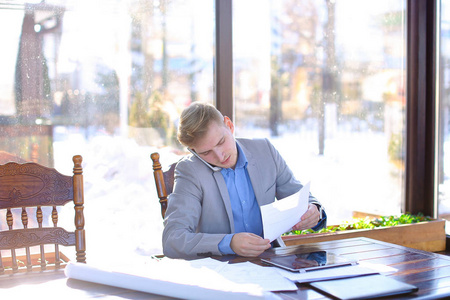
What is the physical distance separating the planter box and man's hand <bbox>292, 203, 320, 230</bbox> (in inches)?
A: 48.9

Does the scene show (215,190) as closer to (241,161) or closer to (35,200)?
(241,161)

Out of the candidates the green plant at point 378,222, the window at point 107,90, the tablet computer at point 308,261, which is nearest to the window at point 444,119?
the green plant at point 378,222

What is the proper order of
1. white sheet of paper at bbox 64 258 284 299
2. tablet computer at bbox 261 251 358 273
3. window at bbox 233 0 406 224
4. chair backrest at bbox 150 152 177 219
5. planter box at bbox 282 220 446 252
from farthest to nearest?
1. window at bbox 233 0 406 224
2. planter box at bbox 282 220 446 252
3. chair backrest at bbox 150 152 177 219
4. tablet computer at bbox 261 251 358 273
5. white sheet of paper at bbox 64 258 284 299

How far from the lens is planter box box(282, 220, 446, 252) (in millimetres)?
3244

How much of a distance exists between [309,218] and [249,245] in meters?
0.36

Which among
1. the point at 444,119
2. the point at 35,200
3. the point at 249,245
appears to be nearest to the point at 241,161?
the point at 249,245

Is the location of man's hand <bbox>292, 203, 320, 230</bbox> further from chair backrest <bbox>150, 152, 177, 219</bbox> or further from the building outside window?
the building outside window

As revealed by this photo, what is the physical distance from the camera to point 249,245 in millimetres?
1581

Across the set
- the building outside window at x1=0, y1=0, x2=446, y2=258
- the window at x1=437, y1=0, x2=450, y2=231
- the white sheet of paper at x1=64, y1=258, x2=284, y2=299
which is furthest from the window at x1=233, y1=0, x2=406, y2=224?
the white sheet of paper at x1=64, y1=258, x2=284, y2=299

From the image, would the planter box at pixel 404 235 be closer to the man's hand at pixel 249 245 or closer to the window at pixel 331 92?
the window at pixel 331 92

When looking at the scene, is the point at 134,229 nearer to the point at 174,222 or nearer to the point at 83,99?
the point at 83,99

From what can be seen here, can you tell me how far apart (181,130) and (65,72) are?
1250mm

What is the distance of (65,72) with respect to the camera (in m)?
2.81

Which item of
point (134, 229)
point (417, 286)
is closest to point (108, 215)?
point (134, 229)
